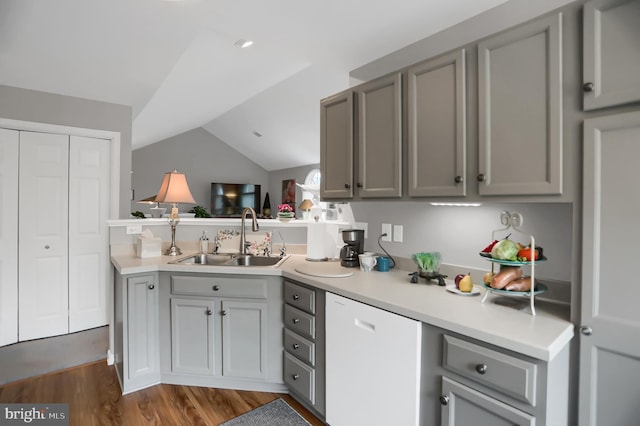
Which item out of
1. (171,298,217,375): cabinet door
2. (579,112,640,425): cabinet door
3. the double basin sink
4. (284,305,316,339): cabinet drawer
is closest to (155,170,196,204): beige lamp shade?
the double basin sink

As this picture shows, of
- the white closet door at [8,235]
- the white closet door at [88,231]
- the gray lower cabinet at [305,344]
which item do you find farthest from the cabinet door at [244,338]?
the white closet door at [8,235]

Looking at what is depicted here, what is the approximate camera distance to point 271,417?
6.57ft

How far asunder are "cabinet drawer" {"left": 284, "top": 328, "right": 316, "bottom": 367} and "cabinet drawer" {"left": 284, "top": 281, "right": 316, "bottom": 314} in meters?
0.19

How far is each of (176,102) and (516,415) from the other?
4.49 m

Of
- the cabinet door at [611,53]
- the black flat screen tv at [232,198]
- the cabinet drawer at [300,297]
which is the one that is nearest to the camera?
the cabinet door at [611,53]

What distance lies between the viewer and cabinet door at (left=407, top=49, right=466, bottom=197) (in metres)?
1.55

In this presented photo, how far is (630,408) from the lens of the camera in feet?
3.57

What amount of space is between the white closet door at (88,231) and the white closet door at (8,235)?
396mm

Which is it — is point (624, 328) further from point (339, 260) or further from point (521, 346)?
point (339, 260)

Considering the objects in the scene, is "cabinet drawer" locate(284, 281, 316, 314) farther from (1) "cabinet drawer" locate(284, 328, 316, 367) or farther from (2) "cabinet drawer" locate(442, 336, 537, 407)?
(2) "cabinet drawer" locate(442, 336, 537, 407)

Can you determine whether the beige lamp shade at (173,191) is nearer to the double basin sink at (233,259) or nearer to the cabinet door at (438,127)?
the double basin sink at (233,259)

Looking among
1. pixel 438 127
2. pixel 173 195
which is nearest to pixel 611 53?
pixel 438 127

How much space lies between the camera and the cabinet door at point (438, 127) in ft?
5.09

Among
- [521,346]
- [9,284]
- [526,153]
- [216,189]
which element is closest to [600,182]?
[526,153]
